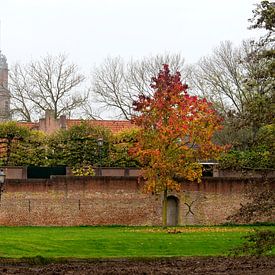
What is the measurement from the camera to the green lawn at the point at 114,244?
2661 cm

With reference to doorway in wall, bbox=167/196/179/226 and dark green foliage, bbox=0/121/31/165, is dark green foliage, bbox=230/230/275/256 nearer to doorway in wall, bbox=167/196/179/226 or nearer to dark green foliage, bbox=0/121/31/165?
doorway in wall, bbox=167/196/179/226

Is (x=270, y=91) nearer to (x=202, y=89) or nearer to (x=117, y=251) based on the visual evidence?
(x=117, y=251)

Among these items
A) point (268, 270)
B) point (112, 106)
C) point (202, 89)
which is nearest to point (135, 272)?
point (268, 270)

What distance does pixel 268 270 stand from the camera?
72.6 ft

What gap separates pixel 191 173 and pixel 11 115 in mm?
31632

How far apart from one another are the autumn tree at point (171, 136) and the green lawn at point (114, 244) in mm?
3834

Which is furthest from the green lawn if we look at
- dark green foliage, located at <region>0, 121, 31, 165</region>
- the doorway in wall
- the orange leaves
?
dark green foliage, located at <region>0, 121, 31, 165</region>

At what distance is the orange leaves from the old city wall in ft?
12.4

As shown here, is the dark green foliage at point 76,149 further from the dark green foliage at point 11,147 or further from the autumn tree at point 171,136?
the autumn tree at point 171,136

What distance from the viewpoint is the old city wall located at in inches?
1602

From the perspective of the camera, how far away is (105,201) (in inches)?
1640

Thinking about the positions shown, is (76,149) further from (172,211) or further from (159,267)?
(159,267)

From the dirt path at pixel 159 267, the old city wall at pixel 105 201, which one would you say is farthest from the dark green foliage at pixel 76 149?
the dirt path at pixel 159 267

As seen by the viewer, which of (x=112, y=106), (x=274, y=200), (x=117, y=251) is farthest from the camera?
(x=112, y=106)
